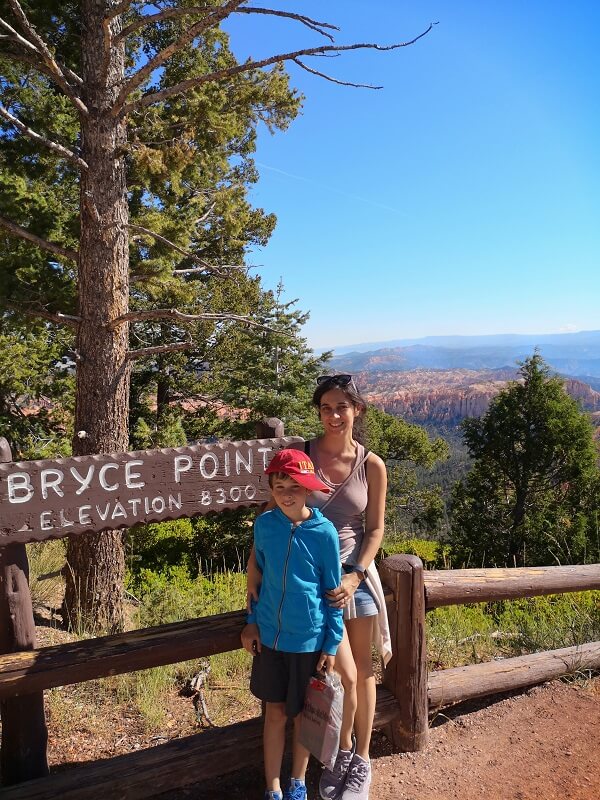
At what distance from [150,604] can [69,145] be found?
6.30 meters

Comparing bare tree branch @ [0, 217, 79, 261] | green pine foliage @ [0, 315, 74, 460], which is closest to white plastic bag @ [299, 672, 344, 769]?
bare tree branch @ [0, 217, 79, 261]

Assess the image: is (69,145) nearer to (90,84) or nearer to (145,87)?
(145,87)

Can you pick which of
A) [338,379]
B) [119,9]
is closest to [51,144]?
[119,9]

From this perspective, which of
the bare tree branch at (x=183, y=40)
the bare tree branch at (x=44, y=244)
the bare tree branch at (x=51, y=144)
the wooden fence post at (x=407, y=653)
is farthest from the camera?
the bare tree branch at (x=44, y=244)

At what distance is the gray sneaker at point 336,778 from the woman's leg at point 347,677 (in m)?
0.15

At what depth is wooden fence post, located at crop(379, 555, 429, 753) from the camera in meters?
2.78

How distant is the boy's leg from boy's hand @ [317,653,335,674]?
252 millimetres

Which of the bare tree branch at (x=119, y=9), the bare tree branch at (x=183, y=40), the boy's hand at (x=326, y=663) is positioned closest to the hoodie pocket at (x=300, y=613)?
the boy's hand at (x=326, y=663)

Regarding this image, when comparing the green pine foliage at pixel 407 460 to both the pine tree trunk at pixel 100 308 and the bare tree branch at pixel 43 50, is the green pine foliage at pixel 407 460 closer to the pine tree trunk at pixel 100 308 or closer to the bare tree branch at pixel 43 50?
the pine tree trunk at pixel 100 308

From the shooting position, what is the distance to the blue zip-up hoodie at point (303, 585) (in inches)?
83.1

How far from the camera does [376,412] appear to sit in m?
27.6

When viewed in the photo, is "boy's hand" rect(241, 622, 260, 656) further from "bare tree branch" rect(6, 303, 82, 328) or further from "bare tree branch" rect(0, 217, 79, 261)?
"bare tree branch" rect(0, 217, 79, 261)

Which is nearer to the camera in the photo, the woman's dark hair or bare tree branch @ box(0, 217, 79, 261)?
the woman's dark hair

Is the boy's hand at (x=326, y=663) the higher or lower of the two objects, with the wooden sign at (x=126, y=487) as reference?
lower
